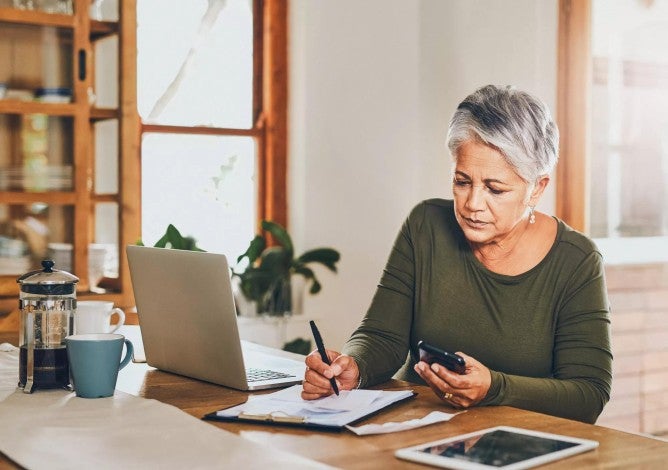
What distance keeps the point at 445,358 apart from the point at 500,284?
0.55m

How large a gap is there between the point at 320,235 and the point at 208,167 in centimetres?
58

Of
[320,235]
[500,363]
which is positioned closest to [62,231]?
[320,235]

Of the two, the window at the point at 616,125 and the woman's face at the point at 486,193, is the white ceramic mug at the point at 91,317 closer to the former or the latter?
the woman's face at the point at 486,193

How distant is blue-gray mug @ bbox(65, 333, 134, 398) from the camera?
1708 millimetres

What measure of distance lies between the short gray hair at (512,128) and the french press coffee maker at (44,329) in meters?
0.90

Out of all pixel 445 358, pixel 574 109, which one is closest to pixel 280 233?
pixel 574 109

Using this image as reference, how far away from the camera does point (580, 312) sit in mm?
2090

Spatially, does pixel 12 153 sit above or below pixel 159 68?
below

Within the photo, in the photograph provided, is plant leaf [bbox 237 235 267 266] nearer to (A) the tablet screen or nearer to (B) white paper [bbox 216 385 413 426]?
(B) white paper [bbox 216 385 413 426]

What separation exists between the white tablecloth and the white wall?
258 cm

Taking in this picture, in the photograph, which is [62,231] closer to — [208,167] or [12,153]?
[12,153]

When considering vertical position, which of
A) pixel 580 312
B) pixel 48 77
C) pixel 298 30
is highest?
pixel 298 30

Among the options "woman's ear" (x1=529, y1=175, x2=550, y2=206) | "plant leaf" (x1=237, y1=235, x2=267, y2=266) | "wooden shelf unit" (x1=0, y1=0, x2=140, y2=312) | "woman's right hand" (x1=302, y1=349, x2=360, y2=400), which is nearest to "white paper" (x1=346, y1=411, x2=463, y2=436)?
"woman's right hand" (x1=302, y1=349, x2=360, y2=400)

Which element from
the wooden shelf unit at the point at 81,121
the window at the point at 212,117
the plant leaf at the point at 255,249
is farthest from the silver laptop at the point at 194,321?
the window at the point at 212,117
